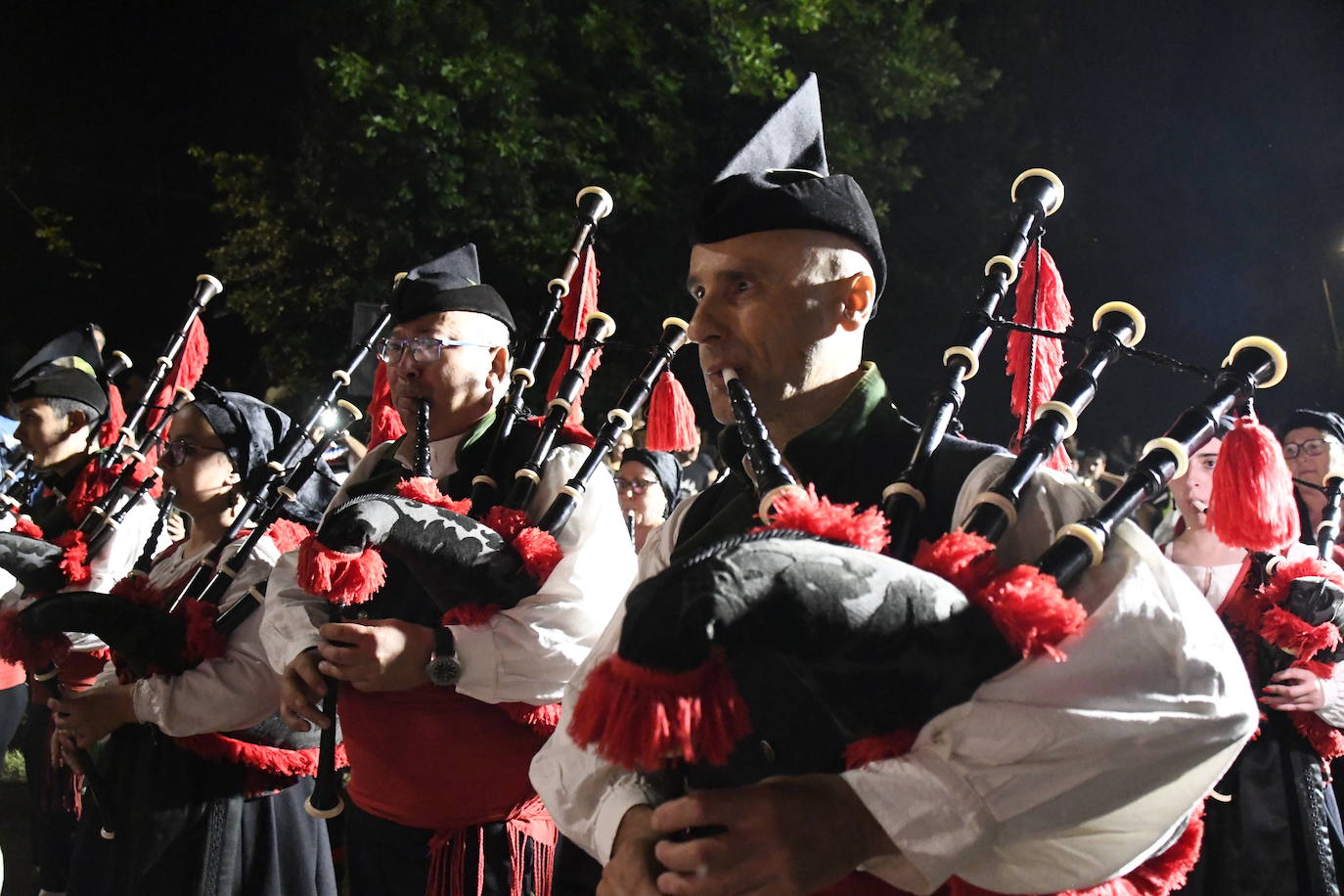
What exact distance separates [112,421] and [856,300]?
5.25 meters

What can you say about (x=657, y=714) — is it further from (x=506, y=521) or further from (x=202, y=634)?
(x=202, y=634)

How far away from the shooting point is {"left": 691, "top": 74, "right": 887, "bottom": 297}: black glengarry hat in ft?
6.31

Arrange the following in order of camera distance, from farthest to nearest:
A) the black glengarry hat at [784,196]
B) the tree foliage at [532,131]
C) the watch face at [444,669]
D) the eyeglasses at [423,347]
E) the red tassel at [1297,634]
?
the tree foliage at [532,131], the red tassel at [1297,634], the eyeglasses at [423,347], the watch face at [444,669], the black glengarry hat at [784,196]

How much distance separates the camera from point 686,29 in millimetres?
11336

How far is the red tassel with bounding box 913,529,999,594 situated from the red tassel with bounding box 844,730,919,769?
8.1 inches

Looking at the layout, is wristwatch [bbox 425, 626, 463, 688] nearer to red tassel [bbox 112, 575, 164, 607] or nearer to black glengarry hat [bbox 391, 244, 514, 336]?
black glengarry hat [bbox 391, 244, 514, 336]

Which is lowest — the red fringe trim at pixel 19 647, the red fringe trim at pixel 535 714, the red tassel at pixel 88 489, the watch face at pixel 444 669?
the red fringe trim at pixel 19 647

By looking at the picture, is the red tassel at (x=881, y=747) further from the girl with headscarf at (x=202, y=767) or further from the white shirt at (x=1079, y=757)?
the girl with headscarf at (x=202, y=767)

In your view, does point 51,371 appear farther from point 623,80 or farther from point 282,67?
point 282,67

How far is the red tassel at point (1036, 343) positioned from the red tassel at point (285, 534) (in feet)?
7.38

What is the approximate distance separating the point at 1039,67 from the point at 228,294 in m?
9.44

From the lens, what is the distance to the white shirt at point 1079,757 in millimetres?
1314

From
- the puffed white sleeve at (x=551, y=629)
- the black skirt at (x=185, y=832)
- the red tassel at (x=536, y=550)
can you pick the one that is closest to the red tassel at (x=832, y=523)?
the puffed white sleeve at (x=551, y=629)

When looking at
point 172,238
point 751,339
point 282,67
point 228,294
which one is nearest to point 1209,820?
point 751,339
